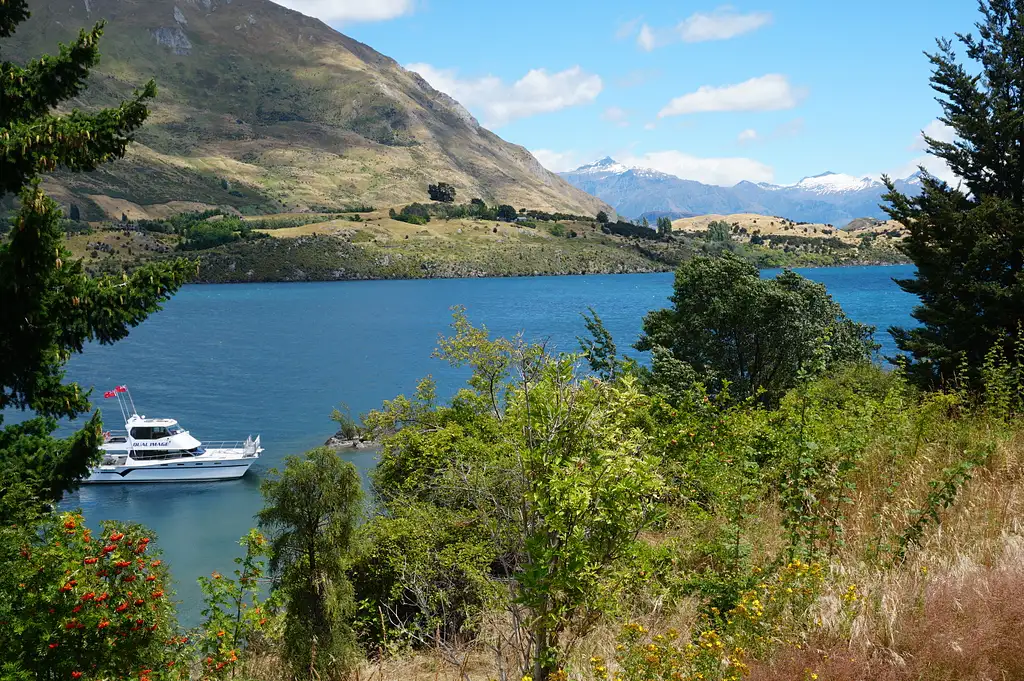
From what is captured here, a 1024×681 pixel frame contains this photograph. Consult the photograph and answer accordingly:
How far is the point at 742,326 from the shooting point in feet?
108

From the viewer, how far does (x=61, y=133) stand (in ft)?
31.7

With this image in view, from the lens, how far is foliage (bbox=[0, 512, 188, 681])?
298 inches

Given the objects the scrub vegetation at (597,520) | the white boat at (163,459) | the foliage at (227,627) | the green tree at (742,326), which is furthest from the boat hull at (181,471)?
the foliage at (227,627)

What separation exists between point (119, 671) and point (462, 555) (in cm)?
793

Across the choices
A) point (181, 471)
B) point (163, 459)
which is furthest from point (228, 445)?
point (163, 459)

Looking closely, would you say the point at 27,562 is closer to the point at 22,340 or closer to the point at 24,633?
the point at 24,633

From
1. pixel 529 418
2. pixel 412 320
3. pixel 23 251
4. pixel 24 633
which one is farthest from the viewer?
pixel 412 320

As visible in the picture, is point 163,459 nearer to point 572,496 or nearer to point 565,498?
point 565,498

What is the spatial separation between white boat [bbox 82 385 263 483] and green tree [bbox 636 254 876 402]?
31870 millimetres

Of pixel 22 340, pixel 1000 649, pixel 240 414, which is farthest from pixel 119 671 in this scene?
pixel 240 414

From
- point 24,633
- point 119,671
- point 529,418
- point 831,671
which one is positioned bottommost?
point 119,671

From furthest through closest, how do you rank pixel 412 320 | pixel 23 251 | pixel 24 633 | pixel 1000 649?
pixel 412 320, pixel 23 251, pixel 24 633, pixel 1000 649

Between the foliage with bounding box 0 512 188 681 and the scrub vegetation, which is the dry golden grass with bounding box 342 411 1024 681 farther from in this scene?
the foliage with bounding box 0 512 188 681

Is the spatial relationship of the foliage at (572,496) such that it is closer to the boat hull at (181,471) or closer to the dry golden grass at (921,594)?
the dry golden grass at (921,594)
